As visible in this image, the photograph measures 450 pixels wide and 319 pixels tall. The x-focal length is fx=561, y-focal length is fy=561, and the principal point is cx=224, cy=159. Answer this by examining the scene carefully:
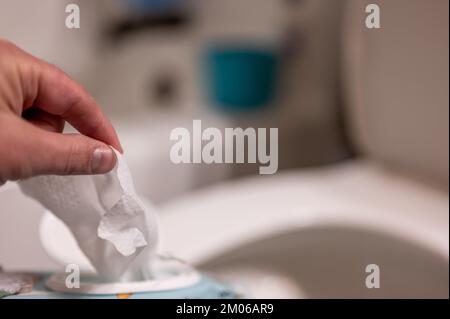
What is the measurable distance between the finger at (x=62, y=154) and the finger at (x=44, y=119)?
1.4 inches

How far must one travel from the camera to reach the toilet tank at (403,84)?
0.57 metres

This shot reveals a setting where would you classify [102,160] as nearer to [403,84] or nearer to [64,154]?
[64,154]

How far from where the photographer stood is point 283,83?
130cm

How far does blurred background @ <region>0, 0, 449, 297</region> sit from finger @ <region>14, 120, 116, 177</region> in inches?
3.8

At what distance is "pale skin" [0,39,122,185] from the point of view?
0.30 meters

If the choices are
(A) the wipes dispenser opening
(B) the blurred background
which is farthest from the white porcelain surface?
(A) the wipes dispenser opening

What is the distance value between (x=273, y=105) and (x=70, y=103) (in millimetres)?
948

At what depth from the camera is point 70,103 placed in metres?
0.35

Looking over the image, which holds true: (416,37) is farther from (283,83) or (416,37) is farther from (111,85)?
(111,85)

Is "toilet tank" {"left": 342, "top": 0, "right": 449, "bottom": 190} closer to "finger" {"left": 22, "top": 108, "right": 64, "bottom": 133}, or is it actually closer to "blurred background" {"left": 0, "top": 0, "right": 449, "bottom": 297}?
"blurred background" {"left": 0, "top": 0, "right": 449, "bottom": 297}

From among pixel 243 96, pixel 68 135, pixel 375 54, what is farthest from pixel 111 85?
pixel 68 135

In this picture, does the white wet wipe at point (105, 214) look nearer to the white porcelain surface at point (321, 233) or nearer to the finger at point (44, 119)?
the finger at point (44, 119)

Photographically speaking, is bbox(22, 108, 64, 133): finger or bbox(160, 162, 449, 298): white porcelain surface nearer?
bbox(22, 108, 64, 133): finger

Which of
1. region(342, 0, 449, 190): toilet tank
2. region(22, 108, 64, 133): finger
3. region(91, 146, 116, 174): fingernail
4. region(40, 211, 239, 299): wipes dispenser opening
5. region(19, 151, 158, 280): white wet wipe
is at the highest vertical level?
region(342, 0, 449, 190): toilet tank
